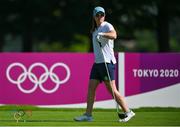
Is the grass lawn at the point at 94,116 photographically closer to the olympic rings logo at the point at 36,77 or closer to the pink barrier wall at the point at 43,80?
the pink barrier wall at the point at 43,80

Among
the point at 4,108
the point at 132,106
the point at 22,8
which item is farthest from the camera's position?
the point at 22,8

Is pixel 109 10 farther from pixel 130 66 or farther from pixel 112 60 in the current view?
pixel 112 60

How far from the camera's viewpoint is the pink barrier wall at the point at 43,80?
65.4 feet

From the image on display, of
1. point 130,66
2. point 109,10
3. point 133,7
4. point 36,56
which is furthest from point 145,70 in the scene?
point 133,7

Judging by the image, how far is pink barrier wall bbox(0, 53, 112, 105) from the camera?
19.9 m

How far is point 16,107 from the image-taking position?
62.6ft

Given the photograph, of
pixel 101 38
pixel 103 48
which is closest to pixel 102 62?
pixel 103 48

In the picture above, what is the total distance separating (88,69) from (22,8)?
2595cm

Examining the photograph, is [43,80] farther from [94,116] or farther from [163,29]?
[163,29]

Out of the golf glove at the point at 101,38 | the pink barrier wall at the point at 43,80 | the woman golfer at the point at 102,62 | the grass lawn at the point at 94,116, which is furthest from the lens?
the pink barrier wall at the point at 43,80

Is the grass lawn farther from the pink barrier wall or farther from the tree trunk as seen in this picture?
the tree trunk

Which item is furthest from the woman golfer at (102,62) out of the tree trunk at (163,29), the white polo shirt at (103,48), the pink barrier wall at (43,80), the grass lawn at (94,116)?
the tree trunk at (163,29)

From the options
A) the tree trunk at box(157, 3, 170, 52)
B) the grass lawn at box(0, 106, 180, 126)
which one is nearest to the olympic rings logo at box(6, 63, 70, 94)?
the grass lawn at box(0, 106, 180, 126)

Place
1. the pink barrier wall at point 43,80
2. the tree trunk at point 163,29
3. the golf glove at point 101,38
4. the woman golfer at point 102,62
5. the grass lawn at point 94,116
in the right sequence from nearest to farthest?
1. the grass lawn at point 94,116
2. the golf glove at point 101,38
3. the woman golfer at point 102,62
4. the pink barrier wall at point 43,80
5. the tree trunk at point 163,29
